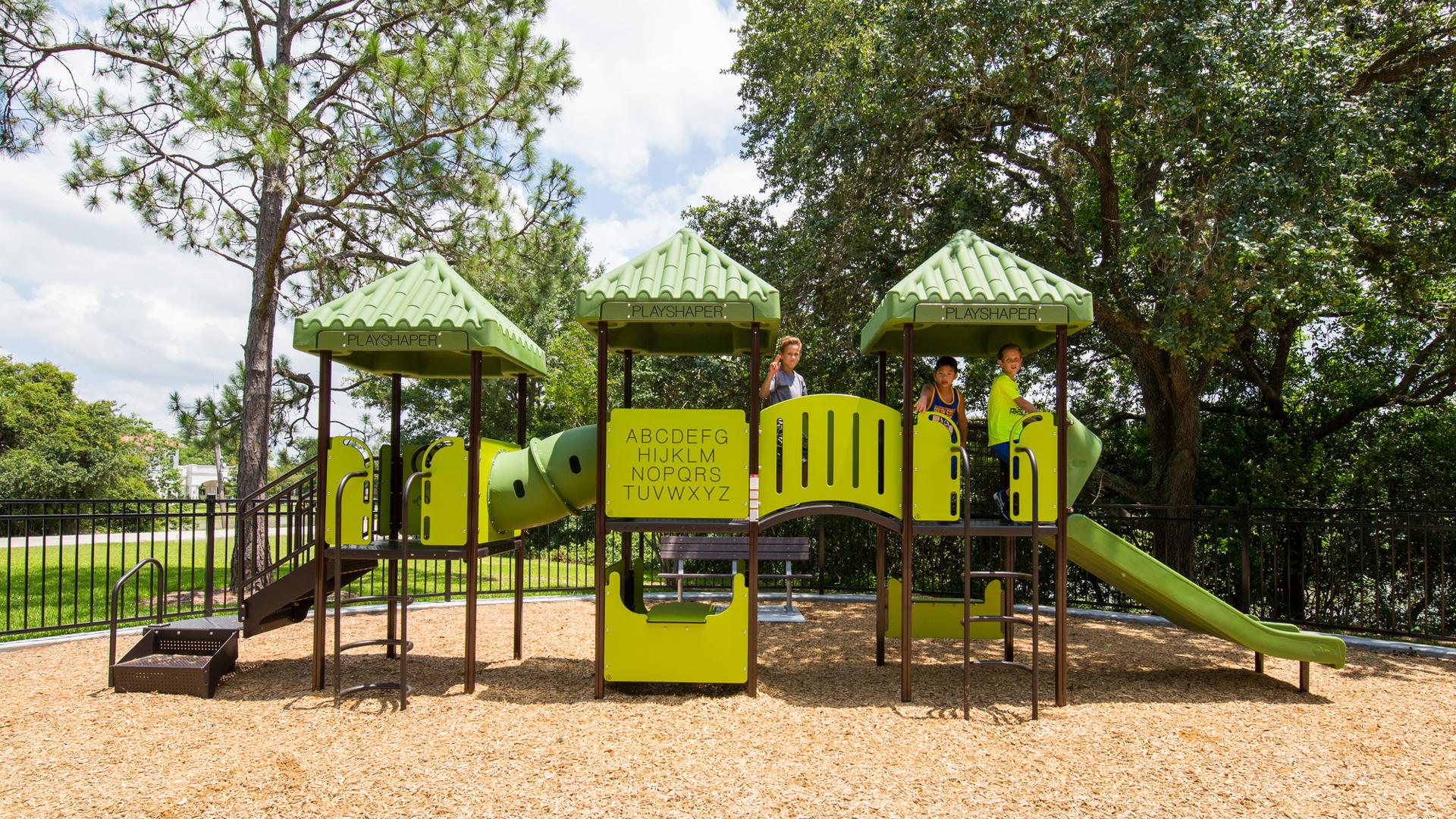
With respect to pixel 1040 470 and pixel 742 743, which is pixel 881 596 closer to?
pixel 1040 470

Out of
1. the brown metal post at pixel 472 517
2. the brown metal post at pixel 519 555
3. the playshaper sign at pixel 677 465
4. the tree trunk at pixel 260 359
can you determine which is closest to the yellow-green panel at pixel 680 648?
the playshaper sign at pixel 677 465

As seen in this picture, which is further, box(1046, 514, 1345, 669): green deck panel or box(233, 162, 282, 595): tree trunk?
box(233, 162, 282, 595): tree trunk

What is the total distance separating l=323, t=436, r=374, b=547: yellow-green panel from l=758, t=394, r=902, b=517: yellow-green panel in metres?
3.00

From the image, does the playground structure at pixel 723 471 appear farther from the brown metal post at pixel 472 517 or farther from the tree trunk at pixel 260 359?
the tree trunk at pixel 260 359

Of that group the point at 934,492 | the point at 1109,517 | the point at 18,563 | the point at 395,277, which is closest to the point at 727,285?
the point at 934,492

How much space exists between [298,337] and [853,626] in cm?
647

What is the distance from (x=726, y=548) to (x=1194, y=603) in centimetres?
489

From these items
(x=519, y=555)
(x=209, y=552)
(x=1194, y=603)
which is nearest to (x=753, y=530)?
(x=519, y=555)

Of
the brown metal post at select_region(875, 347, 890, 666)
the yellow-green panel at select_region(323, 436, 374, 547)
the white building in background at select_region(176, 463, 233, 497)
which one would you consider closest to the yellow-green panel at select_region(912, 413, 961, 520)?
the brown metal post at select_region(875, 347, 890, 666)

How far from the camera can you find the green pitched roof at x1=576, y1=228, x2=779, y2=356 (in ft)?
20.4

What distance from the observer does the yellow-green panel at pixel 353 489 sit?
6527 millimetres

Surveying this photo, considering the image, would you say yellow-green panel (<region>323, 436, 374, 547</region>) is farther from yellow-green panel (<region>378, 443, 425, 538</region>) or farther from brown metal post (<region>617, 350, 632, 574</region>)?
brown metal post (<region>617, 350, 632, 574</region>)

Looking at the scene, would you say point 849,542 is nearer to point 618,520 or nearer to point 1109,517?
point 1109,517

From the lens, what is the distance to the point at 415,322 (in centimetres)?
628
